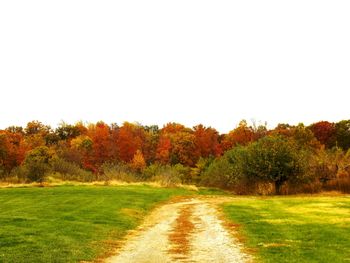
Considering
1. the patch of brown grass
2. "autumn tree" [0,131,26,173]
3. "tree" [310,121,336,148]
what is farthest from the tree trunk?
"tree" [310,121,336,148]

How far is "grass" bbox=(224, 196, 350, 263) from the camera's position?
14172 mm

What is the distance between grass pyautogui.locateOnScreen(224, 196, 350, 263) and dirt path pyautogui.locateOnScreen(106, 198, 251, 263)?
830 millimetres

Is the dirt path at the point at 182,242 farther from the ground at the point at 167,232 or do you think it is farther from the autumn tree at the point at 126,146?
the autumn tree at the point at 126,146

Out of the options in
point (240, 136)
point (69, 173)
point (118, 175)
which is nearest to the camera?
point (118, 175)

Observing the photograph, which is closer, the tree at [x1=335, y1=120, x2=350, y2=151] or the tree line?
the tree line

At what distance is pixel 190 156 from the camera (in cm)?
8788

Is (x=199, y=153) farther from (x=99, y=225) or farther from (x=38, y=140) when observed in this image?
(x=99, y=225)

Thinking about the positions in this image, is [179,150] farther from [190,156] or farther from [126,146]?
[126,146]

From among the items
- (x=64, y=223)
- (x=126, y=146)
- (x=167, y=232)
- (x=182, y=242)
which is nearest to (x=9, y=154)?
(x=126, y=146)

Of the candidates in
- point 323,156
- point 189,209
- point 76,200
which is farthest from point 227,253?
point 323,156

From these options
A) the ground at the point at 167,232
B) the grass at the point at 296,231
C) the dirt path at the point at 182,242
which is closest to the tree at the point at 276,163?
the ground at the point at 167,232

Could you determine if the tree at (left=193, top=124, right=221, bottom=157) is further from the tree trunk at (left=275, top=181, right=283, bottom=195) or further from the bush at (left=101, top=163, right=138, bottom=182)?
the tree trunk at (left=275, top=181, right=283, bottom=195)

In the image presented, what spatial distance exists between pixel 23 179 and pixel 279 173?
27.5m

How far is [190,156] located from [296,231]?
69.1 metres
